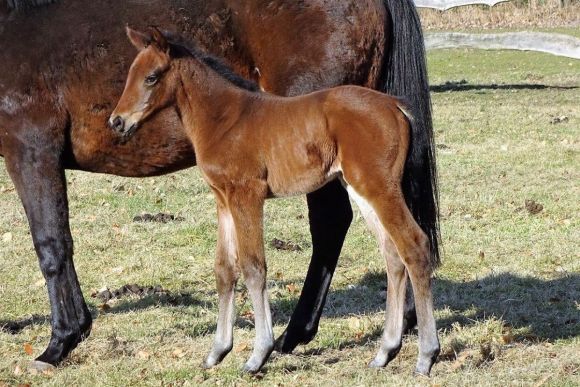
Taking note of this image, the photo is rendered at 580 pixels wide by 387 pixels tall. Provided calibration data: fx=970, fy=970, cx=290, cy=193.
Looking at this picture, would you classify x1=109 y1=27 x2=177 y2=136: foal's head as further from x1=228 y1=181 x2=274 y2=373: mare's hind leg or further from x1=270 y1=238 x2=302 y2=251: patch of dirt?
x1=270 y1=238 x2=302 y2=251: patch of dirt

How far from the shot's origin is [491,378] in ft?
15.5

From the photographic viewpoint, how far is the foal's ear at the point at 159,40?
15.9ft

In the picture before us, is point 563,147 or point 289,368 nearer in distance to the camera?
point 289,368

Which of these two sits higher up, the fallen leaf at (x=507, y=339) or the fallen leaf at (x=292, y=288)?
the fallen leaf at (x=507, y=339)

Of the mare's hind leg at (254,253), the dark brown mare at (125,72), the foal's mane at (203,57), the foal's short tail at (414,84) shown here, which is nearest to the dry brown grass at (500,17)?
the foal's short tail at (414,84)

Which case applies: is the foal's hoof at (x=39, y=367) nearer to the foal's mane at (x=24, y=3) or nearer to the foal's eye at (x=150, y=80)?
the foal's eye at (x=150, y=80)

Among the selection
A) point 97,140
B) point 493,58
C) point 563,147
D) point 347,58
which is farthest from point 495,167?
point 493,58

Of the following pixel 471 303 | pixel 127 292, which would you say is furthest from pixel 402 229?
pixel 127 292

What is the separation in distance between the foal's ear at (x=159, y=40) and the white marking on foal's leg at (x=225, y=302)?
884 millimetres

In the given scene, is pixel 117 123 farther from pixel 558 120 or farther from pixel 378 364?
pixel 558 120

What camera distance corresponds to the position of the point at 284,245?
8.17 meters

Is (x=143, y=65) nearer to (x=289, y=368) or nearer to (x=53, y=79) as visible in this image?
(x=53, y=79)

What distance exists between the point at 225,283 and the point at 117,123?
3.31 feet

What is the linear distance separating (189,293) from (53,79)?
2.19m
